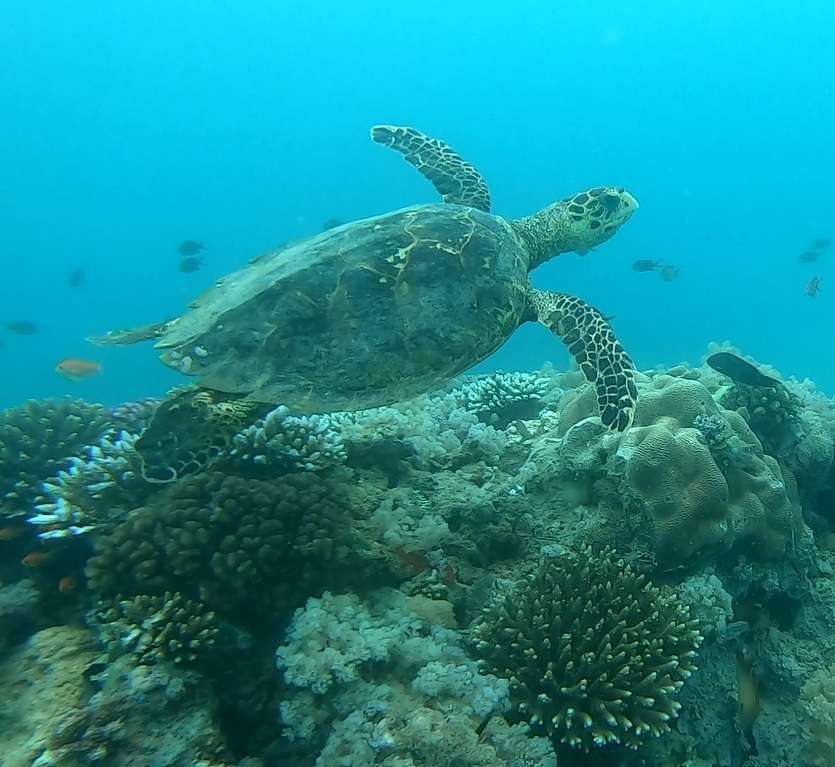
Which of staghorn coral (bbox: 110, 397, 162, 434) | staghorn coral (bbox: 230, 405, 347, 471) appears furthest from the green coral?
staghorn coral (bbox: 110, 397, 162, 434)

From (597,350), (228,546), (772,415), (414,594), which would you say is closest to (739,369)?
(772,415)

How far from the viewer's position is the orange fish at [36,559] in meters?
3.97

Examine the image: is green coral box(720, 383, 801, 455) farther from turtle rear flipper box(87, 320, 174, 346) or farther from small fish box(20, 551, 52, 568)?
small fish box(20, 551, 52, 568)

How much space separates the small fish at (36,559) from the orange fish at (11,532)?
1.58 ft

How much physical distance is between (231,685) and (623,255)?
4430 inches

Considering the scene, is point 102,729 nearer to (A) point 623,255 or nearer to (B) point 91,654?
(B) point 91,654

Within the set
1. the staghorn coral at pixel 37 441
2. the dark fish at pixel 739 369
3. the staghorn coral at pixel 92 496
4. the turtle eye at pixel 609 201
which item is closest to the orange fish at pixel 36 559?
the staghorn coral at pixel 92 496

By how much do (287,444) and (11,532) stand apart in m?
2.20

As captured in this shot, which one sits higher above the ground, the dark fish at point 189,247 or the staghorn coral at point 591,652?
the dark fish at point 189,247

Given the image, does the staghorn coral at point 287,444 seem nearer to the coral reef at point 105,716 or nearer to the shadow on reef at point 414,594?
the shadow on reef at point 414,594

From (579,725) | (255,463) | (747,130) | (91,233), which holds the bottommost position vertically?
(579,725)

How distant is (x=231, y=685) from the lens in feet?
11.4

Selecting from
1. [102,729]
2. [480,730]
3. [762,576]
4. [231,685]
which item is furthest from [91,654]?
[762,576]

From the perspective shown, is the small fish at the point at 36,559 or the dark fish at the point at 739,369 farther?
the dark fish at the point at 739,369
